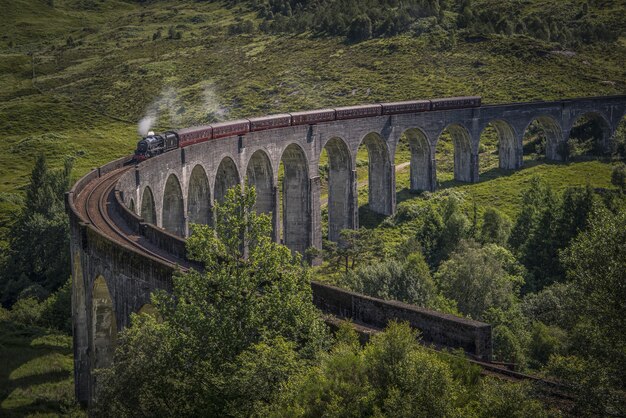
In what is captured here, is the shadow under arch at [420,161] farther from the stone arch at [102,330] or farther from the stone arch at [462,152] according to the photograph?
the stone arch at [102,330]

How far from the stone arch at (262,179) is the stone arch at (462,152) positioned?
25838 mm

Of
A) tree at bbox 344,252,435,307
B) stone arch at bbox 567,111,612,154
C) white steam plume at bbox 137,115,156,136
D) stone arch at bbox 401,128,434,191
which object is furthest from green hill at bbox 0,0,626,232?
tree at bbox 344,252,435,307

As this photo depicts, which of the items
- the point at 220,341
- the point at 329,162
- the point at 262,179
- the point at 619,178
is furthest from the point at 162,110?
the point at 220,341

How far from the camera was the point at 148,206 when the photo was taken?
1901 inches

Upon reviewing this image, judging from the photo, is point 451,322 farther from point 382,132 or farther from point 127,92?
point 127,92

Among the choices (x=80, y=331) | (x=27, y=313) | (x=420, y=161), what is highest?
(x=420, y=161)

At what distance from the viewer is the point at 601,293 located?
2238cm

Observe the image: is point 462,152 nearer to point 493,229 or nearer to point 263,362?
point 493,229

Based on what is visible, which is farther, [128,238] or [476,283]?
[476,283]

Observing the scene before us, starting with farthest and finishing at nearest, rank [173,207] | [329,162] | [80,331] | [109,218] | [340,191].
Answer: [329,162] → [340,191] → [173,207] → [80,331] → [109,218]

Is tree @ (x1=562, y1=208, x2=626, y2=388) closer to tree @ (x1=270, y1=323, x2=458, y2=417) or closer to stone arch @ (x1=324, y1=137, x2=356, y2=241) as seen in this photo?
tree @ (x1=270, y1=323, x2=458, y2=417)

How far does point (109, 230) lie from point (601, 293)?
A: 72.1 ft

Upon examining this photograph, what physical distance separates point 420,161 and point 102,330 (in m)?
44.1

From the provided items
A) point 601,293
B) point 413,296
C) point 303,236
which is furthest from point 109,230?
point 303,236
